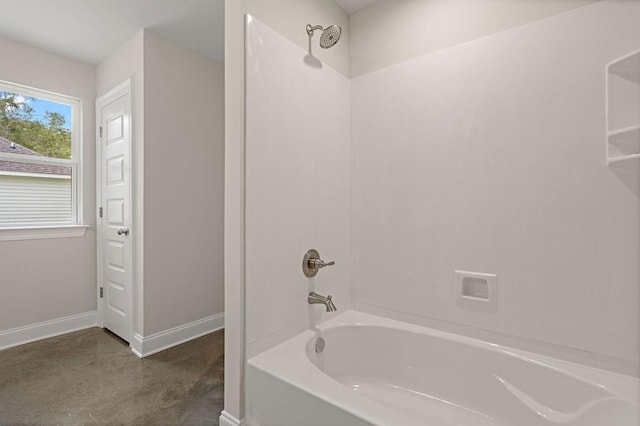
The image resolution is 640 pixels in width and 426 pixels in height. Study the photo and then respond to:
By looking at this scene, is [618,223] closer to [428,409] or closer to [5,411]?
[428,409]

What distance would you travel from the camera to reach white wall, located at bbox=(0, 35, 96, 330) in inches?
103

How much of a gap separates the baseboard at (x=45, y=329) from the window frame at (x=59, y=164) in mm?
757

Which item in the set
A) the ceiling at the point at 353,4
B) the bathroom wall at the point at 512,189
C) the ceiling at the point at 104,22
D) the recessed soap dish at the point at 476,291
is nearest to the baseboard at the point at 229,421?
the bathroom wall at the point at 512,189

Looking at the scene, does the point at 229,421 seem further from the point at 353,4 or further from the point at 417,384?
the point at 353,4

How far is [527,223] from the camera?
4.85 ft

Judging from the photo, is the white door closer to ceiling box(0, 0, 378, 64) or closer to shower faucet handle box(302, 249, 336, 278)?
ceiling box(0, 0, 378, 64)

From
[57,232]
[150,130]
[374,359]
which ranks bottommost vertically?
[374,359]

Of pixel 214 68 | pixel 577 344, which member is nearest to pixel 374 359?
pixel 577 344

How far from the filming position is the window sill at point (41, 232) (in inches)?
A: 102

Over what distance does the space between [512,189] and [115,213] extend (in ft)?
9.76

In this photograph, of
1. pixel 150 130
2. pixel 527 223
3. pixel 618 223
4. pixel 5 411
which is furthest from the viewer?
pixel 150 130

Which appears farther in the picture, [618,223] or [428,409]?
[428,409]

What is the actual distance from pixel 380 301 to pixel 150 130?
6.99 ft

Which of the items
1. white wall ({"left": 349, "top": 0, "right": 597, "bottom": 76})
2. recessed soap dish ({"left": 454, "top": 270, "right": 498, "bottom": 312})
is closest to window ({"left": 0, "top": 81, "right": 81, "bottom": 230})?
white wall ({"left": 349, "top": 0, "right": 597, "bottom": 76})
